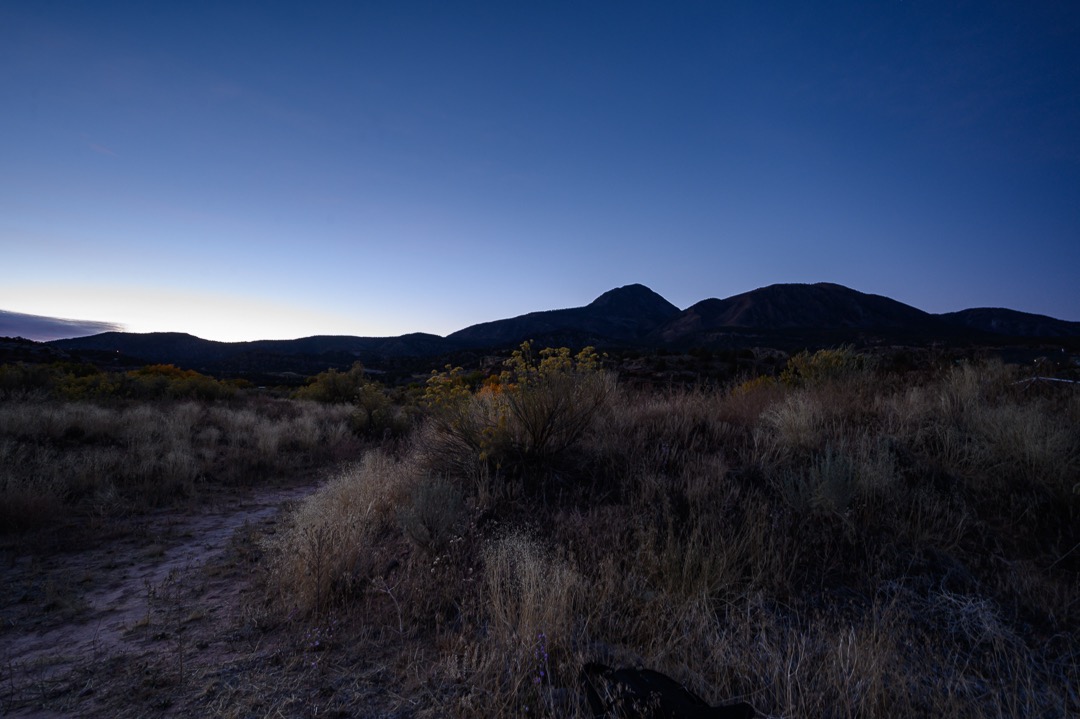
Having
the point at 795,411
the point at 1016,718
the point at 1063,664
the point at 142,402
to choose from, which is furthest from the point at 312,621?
the point at 142,402

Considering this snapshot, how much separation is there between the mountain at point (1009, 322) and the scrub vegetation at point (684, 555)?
339 ft

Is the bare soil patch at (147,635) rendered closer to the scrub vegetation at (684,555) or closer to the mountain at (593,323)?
the scrub vegetation at (684,555)

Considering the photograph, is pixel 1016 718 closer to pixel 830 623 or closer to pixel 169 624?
pixel 830 623

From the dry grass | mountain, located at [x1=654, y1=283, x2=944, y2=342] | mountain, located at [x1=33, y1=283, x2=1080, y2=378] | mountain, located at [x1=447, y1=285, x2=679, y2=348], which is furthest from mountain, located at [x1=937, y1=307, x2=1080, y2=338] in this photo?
the dry grass

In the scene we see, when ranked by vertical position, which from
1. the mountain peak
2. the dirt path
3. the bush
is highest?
the mountain peak

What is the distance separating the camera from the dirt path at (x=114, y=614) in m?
2.80

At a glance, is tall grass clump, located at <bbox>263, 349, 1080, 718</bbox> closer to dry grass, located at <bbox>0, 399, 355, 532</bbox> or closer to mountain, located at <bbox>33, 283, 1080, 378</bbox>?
dry grass, located at <bbox>0, 399, 355, 532</bbox>

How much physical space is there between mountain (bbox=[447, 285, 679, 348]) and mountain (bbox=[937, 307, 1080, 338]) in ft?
193

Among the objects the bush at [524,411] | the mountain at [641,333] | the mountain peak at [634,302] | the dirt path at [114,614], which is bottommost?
the dirt path at [114,614]

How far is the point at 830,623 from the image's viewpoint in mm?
2898

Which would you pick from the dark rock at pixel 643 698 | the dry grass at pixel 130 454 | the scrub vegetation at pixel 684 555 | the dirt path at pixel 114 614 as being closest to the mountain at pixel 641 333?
the dry grass at pixel 130 454

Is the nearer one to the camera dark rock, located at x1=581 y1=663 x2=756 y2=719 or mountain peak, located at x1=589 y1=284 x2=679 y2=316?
dark rock, located at x1=581 y1=663 x2=756 y2=719

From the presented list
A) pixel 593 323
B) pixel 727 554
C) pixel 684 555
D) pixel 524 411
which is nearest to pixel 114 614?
pixel 524 411

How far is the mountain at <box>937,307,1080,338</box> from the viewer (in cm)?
8206
